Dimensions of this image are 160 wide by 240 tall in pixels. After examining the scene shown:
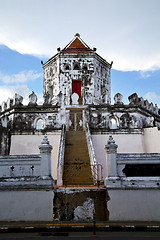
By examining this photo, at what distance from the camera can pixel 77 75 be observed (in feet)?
79.9

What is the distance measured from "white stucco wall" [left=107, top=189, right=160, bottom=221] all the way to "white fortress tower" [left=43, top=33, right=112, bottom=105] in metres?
15.4

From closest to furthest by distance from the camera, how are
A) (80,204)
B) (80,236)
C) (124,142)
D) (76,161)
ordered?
(80,236) < (80,204) < (76,161) < (124,142)

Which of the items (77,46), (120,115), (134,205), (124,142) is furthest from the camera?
(77,46)

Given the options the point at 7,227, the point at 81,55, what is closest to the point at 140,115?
the point at 81,55

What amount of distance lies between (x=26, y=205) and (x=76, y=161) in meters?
4.76

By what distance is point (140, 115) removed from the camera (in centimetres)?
1961

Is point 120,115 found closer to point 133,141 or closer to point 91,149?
point 133,141

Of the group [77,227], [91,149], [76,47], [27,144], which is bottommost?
[77,227]

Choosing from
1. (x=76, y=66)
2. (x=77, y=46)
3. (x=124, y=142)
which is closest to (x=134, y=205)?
(x=124, y=142)

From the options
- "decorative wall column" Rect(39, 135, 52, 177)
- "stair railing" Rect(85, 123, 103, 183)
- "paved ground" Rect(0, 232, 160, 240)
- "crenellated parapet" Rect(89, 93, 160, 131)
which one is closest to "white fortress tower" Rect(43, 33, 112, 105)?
"crenellated parapet" Rect(89, 93, 160, 131)

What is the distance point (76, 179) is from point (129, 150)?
709cm

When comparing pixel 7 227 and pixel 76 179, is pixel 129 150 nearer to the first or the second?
pixel 76 179

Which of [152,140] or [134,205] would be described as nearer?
[134,205]

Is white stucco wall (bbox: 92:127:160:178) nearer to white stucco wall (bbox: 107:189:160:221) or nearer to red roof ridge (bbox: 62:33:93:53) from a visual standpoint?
white stucco wall (bbox: 107:189:160:221)
